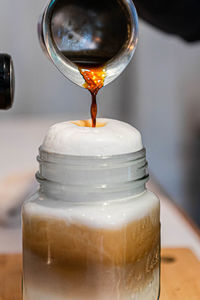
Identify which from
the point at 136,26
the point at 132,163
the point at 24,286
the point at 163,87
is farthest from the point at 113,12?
the point at 163,87

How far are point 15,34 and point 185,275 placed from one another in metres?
2.12

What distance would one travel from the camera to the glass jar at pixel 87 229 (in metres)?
0.47

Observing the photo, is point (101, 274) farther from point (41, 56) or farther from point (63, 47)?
point (41, 56)

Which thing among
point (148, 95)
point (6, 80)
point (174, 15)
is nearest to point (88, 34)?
point (6, 80)

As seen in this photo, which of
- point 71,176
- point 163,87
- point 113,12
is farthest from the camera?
point 163,87

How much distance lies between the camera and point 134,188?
0.50 m

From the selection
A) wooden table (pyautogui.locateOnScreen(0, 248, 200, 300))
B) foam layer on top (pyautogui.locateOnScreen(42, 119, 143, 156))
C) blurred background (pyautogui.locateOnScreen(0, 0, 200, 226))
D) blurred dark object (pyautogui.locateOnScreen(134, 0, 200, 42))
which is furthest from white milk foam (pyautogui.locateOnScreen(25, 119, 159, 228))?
blurred background (pyautogui.locateOnScreen(0, 0, 200, 226))

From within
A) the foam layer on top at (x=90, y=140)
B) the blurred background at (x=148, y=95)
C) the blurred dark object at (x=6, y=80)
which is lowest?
the blurred background at (x=148, y=95)

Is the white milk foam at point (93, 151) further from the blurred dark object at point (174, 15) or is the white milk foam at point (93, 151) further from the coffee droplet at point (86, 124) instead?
the blurred dark object at point (174, 15)

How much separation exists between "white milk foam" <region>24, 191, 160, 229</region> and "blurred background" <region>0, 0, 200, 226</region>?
1.92m

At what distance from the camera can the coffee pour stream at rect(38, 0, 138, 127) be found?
54cm

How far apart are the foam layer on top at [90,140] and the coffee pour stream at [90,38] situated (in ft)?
0.11

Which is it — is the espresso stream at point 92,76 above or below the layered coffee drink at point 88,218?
above

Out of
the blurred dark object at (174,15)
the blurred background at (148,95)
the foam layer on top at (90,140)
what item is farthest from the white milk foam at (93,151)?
the blurred background at (148,95)
